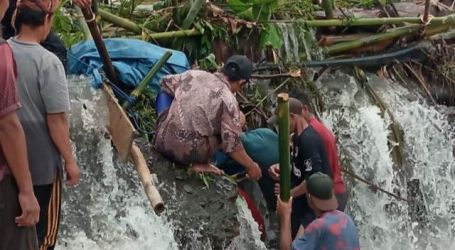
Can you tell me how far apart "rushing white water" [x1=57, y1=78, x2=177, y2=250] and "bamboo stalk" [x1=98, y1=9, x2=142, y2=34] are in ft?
4.38

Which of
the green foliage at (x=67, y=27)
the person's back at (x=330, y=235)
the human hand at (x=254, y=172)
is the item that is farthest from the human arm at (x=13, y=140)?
the green foliage at (x=67, y=27)

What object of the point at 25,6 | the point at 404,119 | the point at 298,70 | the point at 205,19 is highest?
the point at 25,6

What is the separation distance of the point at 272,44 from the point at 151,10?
1177 mm

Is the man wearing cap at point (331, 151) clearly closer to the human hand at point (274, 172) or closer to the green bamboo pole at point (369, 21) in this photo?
the human hand at point (274, 172)

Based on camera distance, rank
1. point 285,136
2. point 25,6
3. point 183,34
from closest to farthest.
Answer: point 25,6 → point 285,136 → point 183,34

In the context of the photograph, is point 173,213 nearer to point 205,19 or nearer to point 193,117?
point 193,117

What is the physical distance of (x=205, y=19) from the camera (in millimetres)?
7430

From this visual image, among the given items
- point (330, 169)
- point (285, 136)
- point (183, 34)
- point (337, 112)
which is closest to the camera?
point (285, 136)

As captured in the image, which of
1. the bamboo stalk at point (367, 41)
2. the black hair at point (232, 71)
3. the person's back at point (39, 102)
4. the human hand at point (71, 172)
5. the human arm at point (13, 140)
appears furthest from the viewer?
the bamboo stalk at point (367, 41)

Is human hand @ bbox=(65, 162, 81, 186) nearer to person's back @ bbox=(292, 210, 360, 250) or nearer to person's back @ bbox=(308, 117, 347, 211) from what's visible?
person's back @ bbox=(292, 210, 360, 250)

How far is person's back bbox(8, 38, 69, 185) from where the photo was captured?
12.5ft

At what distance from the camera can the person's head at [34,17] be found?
152 inches

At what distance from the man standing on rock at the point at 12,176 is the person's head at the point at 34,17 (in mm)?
260

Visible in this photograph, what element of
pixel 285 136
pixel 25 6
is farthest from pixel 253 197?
pixel 25 6
